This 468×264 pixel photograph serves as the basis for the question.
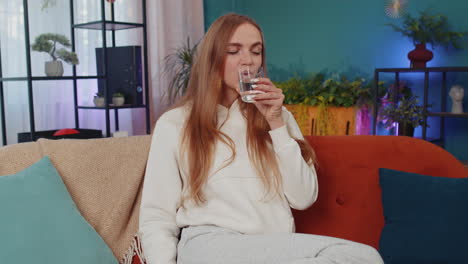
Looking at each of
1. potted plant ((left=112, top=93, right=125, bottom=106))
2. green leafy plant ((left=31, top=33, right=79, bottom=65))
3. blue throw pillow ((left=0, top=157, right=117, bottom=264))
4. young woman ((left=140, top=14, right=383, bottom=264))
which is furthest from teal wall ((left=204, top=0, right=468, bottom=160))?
blue throw pillow ((left=0, top=157, right=117, bottom=264))

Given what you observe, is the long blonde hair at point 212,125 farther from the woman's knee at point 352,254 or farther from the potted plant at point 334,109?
the potted plant at point 334,109

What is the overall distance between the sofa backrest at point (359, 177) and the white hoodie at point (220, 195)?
261 mm

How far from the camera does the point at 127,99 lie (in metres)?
4.25

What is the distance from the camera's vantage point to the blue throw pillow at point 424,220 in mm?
1659

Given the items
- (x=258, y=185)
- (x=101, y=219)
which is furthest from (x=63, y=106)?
(x=258, y=185)

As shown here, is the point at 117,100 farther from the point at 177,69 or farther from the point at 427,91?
the point at 427,91

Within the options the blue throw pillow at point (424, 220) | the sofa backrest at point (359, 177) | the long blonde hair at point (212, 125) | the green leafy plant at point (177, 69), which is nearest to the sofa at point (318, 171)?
the sofa backrest at point (359, 177)

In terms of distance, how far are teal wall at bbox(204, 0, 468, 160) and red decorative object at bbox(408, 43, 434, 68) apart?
0.26 meters

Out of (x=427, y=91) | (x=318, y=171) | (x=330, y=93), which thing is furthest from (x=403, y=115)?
(x=318, y=171)

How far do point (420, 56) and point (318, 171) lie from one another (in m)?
2.82

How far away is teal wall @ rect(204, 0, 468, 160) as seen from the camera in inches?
180

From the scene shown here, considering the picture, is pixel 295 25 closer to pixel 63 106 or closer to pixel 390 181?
pixel 63 106

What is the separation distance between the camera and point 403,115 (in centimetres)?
430

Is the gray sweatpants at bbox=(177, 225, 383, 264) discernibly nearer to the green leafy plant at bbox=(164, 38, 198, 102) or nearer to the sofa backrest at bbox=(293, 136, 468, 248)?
the sofa backrest at bbox=(293, 136, 468, 248)
